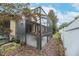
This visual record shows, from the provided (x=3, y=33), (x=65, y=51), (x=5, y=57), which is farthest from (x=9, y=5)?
(x=65, y=51)

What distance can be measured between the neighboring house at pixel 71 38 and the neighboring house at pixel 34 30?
17 centimetres

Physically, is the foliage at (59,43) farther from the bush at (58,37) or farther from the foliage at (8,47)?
the foliage at (8,47)

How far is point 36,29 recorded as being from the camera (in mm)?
1871

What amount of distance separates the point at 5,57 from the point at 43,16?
0.60m

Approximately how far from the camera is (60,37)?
6.08 feet

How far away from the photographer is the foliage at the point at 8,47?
1.86 meters

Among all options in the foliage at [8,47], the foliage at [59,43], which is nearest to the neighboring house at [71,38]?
the foliage at [59,43]

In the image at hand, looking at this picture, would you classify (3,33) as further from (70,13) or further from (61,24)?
(70,13)

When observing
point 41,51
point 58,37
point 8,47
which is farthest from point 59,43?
point 8,47

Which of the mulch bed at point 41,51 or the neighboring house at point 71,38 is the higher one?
the neighboring house at point 71,38

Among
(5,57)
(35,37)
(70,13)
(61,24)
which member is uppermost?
(70,13)

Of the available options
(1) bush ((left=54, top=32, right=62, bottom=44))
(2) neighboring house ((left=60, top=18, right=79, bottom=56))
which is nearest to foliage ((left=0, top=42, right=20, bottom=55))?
(1) bush ((left=54, top=32, right=62, bottom=44))

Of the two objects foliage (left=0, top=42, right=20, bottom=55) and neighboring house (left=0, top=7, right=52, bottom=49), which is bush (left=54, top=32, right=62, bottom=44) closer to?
neighboring house (left=0, top=7, right=52, bottom=49)

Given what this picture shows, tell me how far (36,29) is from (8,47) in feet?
1.18
